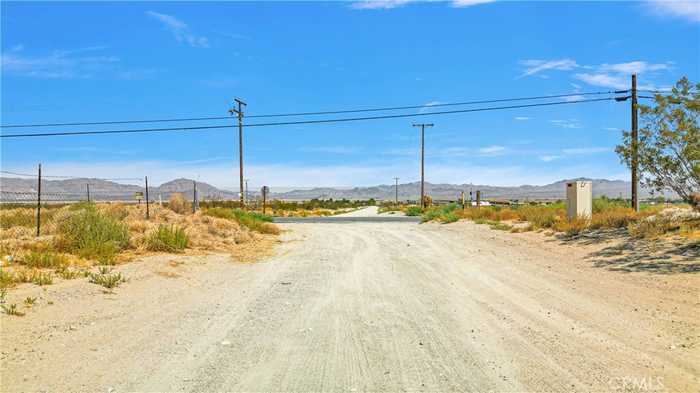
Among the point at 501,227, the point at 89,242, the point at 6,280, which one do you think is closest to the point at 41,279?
the point at 6,280

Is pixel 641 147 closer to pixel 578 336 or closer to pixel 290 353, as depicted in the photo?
pixel 578 336

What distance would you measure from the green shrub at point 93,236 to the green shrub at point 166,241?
63 centimetres

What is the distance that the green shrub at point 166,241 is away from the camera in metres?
14.4

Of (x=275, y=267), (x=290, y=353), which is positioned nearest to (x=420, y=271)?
(x=275, y=267)

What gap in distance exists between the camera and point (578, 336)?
7.00 m

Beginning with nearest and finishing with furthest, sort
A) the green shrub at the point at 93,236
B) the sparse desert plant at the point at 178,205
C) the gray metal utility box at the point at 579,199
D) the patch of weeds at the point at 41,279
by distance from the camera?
1. the patch of weeds at the point at 41,279
2. the green shrub at the point at 93,236
3. the gray metal utility box at the point at 579,199
4. the sparse desert plant at the point at 178,205

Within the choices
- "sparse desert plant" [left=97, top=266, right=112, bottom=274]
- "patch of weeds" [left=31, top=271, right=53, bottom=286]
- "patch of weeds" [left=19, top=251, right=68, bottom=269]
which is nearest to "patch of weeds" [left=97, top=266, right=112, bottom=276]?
"sparse desert plant" [left=97, top=266, right=112, bottom=274]

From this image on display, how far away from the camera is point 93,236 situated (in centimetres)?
1329

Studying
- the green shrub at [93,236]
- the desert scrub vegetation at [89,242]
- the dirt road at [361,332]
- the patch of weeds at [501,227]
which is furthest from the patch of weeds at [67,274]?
the patch of weeds at [501,227]

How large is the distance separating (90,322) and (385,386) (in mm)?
4789

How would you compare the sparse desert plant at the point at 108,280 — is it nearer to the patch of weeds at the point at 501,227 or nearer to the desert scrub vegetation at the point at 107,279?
the desert scrub vegetation at the point at 107,279

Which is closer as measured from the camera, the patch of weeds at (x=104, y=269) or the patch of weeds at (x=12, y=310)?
the patch of weeds at (x=12, y=310)

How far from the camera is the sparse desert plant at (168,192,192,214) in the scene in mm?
26047

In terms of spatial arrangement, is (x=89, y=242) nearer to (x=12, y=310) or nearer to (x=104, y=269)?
(x=104, y=269)
